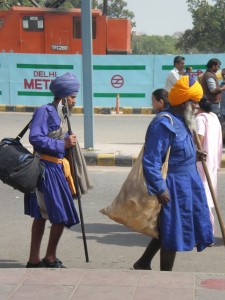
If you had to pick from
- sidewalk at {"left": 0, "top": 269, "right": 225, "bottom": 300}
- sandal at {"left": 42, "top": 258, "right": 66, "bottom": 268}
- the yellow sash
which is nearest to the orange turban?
the yellow sash

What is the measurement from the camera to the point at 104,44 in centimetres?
2180

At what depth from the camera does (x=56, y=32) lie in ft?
71.6

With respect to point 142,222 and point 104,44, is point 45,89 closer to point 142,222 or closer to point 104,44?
point 104,44

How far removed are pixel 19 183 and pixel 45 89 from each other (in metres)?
15.3

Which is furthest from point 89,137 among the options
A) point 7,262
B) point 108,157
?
point 7,262

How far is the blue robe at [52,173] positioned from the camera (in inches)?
200

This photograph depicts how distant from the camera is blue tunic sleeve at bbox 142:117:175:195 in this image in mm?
4512

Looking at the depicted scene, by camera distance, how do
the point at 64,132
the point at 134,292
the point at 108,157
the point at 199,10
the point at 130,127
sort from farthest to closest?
the point at 199,10
the point at 130,127
the point at 108,157
the point at 64,132
the point at 134,292

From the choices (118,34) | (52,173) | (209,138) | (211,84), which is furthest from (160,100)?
(118,34)

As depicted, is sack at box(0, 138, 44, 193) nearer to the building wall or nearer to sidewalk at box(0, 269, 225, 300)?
sidewalk at box(0, 269, 225, 300)

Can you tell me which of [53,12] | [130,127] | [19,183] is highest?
[53,12]

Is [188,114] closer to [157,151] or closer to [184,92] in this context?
[184,92]

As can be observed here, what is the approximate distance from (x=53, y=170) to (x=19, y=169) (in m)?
0.31

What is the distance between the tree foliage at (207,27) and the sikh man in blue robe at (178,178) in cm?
3905
